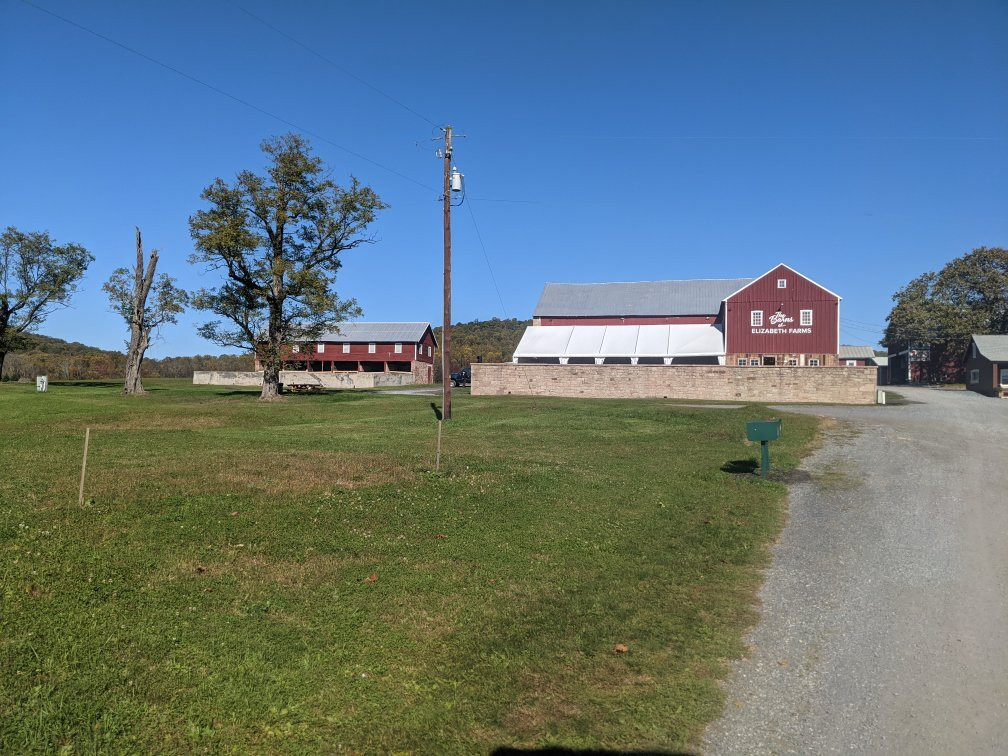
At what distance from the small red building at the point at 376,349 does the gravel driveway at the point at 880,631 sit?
2554 inches

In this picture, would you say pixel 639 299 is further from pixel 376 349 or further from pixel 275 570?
pixel 275 570

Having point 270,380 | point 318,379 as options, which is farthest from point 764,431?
point 318,379

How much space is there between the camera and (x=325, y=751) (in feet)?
12.6

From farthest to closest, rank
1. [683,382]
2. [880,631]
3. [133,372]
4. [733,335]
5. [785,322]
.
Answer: [733,335]
[785,322]
[133,372]
[683,382]
[880,631]

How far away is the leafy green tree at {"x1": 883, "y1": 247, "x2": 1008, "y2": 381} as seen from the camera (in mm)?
72375

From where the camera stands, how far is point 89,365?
69312mm

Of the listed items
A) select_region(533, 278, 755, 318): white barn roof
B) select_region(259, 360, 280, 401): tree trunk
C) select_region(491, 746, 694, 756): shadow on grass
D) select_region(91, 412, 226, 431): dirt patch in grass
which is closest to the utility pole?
select_region(91, 412, 226, 431): dirt patch in grass

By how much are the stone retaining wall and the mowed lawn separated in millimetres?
47189

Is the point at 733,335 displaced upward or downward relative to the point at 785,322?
downward

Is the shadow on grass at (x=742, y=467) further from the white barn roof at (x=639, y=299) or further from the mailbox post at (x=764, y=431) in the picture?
the white barn roof at (x=639, y=299)

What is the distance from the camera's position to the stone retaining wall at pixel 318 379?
60.1 meters

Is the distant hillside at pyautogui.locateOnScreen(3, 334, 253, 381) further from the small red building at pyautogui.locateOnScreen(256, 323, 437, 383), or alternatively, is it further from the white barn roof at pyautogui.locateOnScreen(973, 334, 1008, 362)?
the white barn roof at pyautogui.locateOnScreen(973, 334, 1008, 362)

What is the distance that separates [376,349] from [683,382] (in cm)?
4250

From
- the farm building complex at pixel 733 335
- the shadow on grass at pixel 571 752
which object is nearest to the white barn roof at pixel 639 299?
the farm building complex at pixel 733 335
